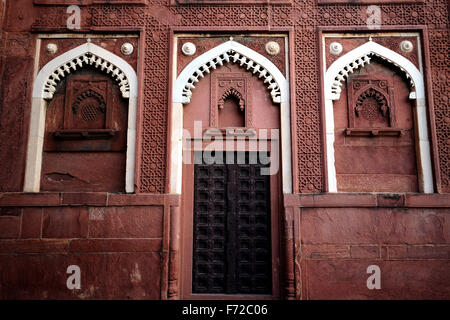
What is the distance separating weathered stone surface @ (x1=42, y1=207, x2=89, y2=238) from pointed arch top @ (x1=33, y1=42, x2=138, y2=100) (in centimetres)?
171

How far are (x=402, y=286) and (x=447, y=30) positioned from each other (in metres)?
3.75

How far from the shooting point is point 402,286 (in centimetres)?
455

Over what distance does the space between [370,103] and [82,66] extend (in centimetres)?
435

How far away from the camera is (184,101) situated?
5094mm

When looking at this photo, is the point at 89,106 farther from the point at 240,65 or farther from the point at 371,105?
the point at 371,105

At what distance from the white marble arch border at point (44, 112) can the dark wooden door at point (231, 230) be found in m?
1.02

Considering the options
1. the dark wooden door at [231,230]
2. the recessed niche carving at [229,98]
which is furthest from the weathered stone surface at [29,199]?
the recessed niche carving at [229,98]

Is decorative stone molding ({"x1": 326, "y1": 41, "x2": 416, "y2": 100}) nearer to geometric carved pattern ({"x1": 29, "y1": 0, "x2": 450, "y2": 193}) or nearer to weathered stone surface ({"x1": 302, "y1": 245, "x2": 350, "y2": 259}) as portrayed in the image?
Result: geometric carved pattern ({"x1": 29, "y1": 0, "x2": 450, "y2": 193})

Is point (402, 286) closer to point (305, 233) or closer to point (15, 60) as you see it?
point (305, 233)

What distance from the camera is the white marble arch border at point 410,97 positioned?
4.88m

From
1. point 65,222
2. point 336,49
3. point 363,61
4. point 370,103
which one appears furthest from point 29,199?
point 363,61

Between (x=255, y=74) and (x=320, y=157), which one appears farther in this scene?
(x=255, y=74)

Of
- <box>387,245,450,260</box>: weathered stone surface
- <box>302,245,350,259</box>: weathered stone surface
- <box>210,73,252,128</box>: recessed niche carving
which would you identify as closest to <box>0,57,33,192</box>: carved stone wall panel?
<box>210,73,252,128</box>: recessed niche carving

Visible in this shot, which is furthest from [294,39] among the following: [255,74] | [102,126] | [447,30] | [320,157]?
[102,126]
